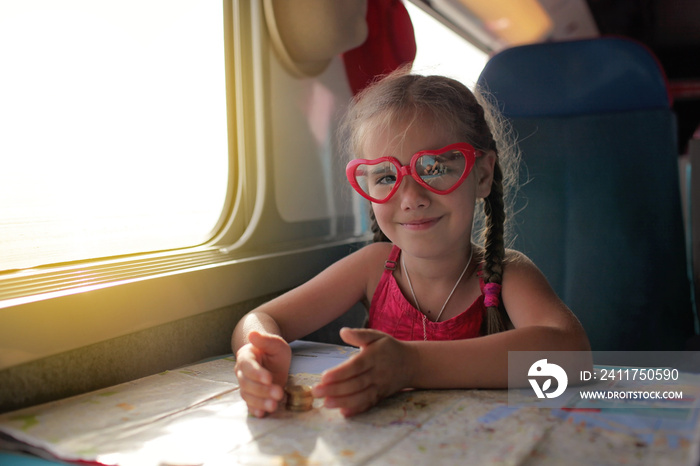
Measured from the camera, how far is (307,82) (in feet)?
5.73

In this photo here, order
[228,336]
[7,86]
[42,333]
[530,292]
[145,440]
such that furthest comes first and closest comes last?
[228,336] → [530,292] → [7,86] → [42,333] → [145,440]

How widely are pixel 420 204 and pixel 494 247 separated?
221mm

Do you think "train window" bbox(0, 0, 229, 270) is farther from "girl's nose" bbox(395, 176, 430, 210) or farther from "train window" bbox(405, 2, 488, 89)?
"train window" bbox(405, 2, 488, 89)

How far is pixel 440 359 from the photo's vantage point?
91cm

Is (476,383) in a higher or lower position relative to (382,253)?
lower

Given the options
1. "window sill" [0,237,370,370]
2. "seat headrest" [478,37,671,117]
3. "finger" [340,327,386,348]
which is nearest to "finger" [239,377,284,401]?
"finger" [340,327,386,348]

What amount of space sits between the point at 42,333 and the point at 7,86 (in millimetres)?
442

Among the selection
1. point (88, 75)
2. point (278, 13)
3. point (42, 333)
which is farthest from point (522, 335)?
point (278, 13)

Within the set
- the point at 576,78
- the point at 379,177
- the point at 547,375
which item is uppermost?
the point at 576,78

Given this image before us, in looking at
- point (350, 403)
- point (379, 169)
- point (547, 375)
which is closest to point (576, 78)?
point (379, 169)

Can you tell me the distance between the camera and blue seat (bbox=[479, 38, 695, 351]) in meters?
1.58

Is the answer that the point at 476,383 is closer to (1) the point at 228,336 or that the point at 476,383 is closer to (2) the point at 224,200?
(1) the point at 228,336

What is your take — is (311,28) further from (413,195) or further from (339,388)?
(339,388)

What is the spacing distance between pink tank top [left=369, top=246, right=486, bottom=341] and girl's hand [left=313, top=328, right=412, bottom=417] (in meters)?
0.36
